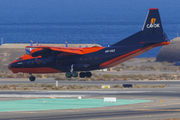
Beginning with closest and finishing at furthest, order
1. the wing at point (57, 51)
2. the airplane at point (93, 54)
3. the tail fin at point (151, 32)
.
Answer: the tail fin at point (151, 32)
the airplane at point (93, 54)
the wing at point (57, 51)

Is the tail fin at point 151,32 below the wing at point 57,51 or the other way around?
the other way around

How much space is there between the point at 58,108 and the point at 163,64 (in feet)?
217

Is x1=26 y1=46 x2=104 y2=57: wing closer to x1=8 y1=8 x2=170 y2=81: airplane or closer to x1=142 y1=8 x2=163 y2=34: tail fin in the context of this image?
x1=8 y1=8 x2=170 y2=81: airplane

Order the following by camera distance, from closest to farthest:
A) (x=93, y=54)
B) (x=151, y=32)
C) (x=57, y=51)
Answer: (x=151, y=32) < (x=93, y=54) < (x=57, y=51)

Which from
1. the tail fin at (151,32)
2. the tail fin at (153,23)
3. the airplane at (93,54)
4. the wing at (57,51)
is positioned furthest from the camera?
the wing at (57,51)

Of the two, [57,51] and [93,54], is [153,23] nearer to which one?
[93,54]

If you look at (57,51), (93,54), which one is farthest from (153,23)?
(57,51)

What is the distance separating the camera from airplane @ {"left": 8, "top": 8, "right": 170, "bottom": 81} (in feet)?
150

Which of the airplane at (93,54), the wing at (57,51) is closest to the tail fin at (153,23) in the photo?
the airplane at (93,54)

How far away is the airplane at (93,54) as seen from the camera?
4559cm

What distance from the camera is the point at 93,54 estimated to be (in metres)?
47.6

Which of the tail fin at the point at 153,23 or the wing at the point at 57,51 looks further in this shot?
the wing at the point at 57,51

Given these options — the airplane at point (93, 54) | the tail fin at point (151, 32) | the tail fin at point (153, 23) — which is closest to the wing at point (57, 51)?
the airplane at point (93, 54)

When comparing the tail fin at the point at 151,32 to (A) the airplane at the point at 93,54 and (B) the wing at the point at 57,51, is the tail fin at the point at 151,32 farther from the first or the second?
(B) the wing at the point at 57,51
